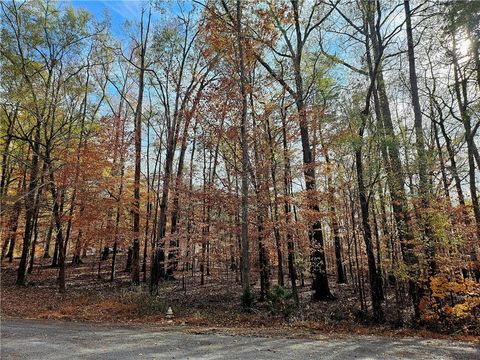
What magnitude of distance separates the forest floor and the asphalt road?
787 millimetres

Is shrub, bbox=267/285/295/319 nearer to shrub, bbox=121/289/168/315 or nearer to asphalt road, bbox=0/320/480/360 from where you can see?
asphalt road, bbox=0/320/480/360

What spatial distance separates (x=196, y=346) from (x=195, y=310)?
4.65m

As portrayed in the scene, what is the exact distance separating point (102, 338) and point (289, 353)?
3470 mm

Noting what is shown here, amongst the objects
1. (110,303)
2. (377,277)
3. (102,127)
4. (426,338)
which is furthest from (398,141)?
(102,127)

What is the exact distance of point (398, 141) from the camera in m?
9.16

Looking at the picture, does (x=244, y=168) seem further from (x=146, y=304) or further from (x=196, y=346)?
(x=196, y=346)

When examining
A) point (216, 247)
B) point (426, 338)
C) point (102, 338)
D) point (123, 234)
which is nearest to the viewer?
point (102, 338)

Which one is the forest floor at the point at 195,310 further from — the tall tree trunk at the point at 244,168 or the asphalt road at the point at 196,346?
the tall tree trunk at the point at 244,168

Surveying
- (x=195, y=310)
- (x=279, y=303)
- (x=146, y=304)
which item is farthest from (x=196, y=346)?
(x=146, y=304)

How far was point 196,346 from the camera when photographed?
5.30 m

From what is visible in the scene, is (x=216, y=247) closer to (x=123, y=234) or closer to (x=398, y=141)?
(x=123, y=234)

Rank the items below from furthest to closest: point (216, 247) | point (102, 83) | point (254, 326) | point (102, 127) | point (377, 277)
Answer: point (102, 83) < point (102, 127) < point (216, 247) < point (377, 277) < point (254, 326)

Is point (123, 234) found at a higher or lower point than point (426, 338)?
higher

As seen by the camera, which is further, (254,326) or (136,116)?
(136,116)
